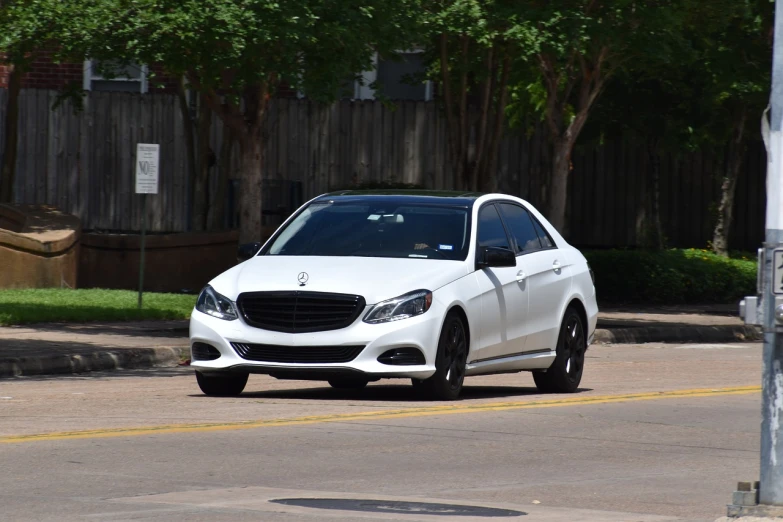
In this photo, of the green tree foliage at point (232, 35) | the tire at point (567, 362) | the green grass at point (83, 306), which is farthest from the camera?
the green grass at point (83, 306)

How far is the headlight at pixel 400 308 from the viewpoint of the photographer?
40.3ft

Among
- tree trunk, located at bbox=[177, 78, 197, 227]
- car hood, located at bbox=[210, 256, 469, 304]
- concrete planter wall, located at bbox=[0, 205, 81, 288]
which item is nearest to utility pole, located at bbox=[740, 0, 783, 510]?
car hood, located at bbox=[210, 256, 469, 304]

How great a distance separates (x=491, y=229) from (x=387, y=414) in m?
2.51

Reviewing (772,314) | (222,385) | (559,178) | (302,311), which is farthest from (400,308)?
(559,178)

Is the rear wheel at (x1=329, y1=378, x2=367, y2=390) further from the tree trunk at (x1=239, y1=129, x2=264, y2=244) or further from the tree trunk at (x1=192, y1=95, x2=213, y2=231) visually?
the tree trunk at (x1=192, y1=95, x2=213, y2=231)

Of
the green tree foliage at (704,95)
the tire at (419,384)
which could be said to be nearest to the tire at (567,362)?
the tire at (419,384)

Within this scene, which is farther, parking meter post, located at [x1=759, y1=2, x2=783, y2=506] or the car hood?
the car hood

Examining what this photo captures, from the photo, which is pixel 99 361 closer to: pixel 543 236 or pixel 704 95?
pixel 543 236

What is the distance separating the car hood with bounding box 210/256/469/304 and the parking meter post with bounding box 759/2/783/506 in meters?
5.43

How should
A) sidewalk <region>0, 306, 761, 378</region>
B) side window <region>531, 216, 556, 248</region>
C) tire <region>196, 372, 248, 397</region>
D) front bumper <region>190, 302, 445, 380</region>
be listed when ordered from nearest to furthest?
front bumper <region>190, 302, 445, 380</region>, tire <region>196, 372, 248, 397</region>, side window <region>531, 216, 556, 248</region>, sidewalk <region>0, 306, 761, 378</region>

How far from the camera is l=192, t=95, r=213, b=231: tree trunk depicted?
3002cm

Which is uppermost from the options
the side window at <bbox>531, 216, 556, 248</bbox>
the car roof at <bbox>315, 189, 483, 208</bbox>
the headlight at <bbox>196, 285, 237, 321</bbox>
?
the car roof at <bbox>315, 189, 483, 208</bbox>

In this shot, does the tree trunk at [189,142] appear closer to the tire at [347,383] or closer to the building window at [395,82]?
the building window at [395,82]

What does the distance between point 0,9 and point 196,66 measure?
8.33ft
